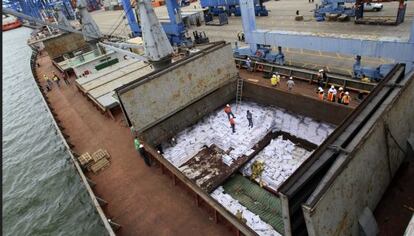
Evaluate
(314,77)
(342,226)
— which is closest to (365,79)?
(314,77)

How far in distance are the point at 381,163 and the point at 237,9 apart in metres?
43.7

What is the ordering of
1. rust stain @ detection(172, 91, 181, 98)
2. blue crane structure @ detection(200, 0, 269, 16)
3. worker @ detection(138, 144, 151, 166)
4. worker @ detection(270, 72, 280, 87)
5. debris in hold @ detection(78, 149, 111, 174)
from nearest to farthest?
worker @ detection(138, 144, 151, 166) → debris in hold @ detection(78, 149, 111, 174) → rust stain @ detection(172, 91, 181, 98) → worker @ detection(270, 72, 280, 87) → blue crane structure @ detection(200, 0, 269, 16)

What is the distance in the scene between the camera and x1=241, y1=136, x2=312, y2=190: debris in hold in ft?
43.9

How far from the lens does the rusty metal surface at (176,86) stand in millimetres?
14289

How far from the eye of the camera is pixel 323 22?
3400 centimetres

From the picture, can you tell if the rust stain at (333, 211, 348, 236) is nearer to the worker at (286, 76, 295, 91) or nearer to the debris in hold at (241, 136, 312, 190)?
the debris in hold at (241, 136, 312, 190)

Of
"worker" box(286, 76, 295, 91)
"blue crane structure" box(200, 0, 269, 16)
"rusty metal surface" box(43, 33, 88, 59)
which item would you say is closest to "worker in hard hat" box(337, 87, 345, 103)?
"worker" box(286, 76, 295, 91)

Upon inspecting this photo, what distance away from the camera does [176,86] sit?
51.3ft

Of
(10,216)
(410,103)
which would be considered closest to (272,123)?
(410,103)

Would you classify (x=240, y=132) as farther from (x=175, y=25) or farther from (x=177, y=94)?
(x=175, y=25)

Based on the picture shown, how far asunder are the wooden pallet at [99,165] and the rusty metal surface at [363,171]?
10.9 meters

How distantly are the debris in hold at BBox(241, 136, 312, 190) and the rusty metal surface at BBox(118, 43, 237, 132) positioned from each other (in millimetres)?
5327

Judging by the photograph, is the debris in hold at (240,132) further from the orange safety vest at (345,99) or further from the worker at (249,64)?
the worker at (249,64)

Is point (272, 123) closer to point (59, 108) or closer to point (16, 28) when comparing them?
point (59, 108)
